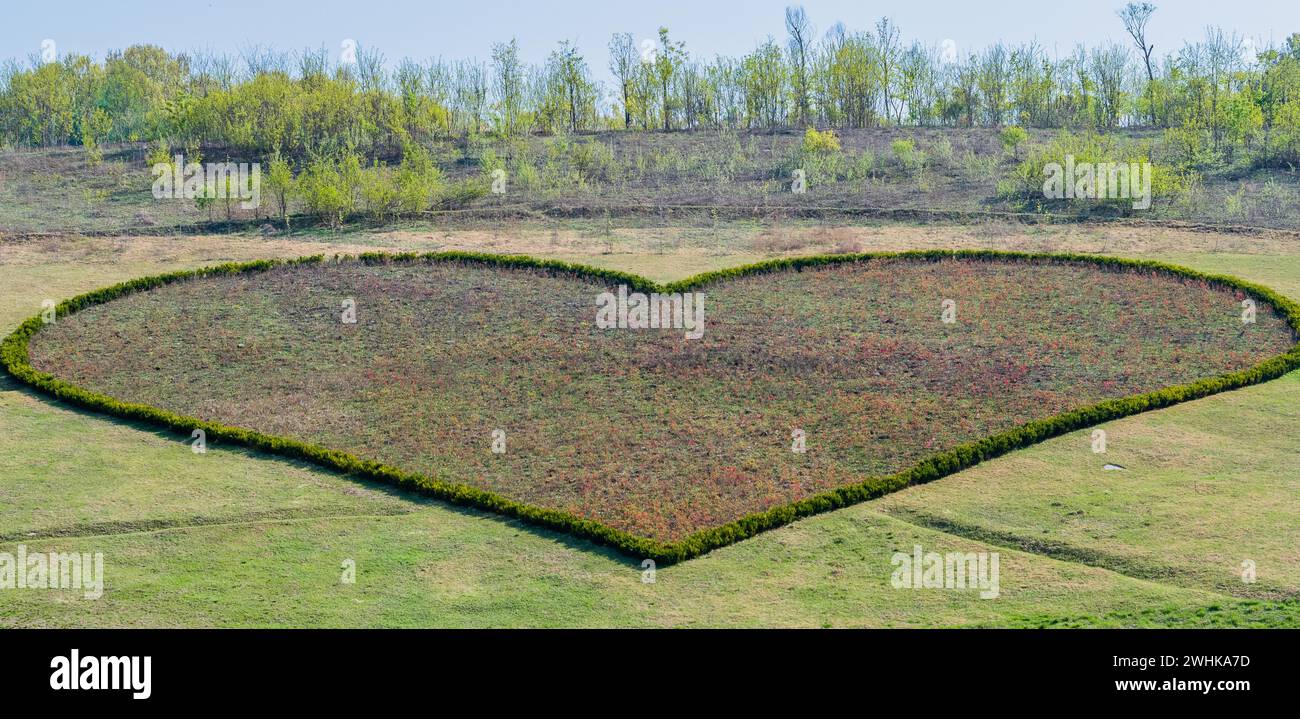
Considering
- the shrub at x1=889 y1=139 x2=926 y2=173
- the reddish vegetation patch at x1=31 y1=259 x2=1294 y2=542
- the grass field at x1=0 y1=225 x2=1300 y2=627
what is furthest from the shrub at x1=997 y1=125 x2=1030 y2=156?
the grass field at x1=0 y1=225 x2=1300 y2=627

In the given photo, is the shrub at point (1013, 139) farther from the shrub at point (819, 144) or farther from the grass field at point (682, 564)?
the grass field at point (682, 564)

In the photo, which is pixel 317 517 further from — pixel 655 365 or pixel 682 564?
pixel 655 365

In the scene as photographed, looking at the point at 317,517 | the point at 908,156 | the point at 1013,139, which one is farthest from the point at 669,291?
the point at 1013,139

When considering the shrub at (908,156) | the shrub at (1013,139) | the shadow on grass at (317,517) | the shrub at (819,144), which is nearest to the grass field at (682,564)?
the shadow on grass at (317,517)

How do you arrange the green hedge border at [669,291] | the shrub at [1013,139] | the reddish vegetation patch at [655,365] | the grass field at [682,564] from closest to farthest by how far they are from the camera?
1. the grass field at [682,564]
2. the green hedge border at [669,291]
3. the reddish vegetation patch at [655,365]
4. the shrub at [1013,139]

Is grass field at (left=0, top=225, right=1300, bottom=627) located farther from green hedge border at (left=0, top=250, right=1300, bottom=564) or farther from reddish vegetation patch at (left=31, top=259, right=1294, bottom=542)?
reddish vegetation patch at (left=31, top=259, right=1294, bottom=542)
